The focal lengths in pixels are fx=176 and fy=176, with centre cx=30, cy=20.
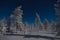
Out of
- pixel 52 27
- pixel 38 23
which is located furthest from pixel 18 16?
pixel 52 27

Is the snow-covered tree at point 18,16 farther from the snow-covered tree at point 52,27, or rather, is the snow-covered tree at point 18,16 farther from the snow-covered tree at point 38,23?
the snow-covered tree at point 52,27

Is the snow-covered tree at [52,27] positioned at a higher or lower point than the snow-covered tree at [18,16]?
lower

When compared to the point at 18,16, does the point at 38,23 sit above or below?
below

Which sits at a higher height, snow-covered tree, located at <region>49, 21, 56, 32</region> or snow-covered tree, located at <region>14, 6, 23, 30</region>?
snow-covered tree, located at <region>14, 6, 23, 30</region>

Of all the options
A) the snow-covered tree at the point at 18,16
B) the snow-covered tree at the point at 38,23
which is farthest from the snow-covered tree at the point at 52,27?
the snow-covered tree at the point at 18,16

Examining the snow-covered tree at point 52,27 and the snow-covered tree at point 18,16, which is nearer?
the snow-covered tree at point 52,27

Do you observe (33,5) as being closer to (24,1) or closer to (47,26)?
(24,1)

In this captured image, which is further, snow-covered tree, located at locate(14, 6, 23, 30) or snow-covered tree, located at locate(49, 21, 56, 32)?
snow-covered tree, located at locate(14, 6, 23, 30)

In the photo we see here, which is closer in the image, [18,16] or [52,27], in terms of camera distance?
[52,27]

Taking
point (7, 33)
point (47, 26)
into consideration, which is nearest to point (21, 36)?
Answer: point (7, 33)

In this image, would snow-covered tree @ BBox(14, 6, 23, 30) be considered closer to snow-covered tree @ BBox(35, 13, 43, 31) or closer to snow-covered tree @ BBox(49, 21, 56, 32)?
snow-covered tree @ BBox(35, 13, 43, 31)

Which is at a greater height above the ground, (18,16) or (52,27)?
(18,16)

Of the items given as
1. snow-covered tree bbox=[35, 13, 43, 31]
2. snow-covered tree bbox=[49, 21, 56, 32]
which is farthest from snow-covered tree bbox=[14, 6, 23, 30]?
snow-covered tree bbox=[49, 21, 56, 32]

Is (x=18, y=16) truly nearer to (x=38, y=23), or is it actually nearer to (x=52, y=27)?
(x=38, y=23)
